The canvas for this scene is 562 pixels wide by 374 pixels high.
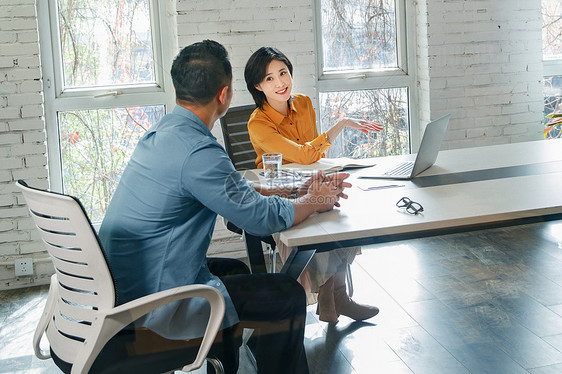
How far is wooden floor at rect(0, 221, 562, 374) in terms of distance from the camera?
2.58 m

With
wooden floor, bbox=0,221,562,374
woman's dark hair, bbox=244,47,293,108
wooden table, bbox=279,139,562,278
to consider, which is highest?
woman's dark hair, bbox=244,47,293,108

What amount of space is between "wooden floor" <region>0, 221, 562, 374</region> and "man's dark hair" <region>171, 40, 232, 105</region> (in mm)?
1064

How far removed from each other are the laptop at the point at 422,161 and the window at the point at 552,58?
2.23 meters

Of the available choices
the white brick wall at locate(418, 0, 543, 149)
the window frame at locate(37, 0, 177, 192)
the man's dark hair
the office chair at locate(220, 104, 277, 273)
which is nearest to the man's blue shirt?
the man's dark hair

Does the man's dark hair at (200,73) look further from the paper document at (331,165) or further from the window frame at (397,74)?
the window frame at (397,74)

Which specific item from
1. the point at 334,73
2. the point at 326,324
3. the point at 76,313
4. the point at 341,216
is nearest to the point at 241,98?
the point at 334,73

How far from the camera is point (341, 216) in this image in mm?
1992

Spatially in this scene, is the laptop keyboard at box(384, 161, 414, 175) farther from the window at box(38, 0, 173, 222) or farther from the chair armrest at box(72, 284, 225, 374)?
the window at box(38, 0, 173, 222)

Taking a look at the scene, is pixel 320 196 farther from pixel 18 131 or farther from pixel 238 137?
pixel 18 131

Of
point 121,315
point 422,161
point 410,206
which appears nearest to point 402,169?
point 422,161

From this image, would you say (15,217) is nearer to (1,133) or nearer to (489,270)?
(1,133)

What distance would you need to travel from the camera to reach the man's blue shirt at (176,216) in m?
1.74

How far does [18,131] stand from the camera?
12.0ft

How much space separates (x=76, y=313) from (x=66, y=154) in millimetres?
2441
